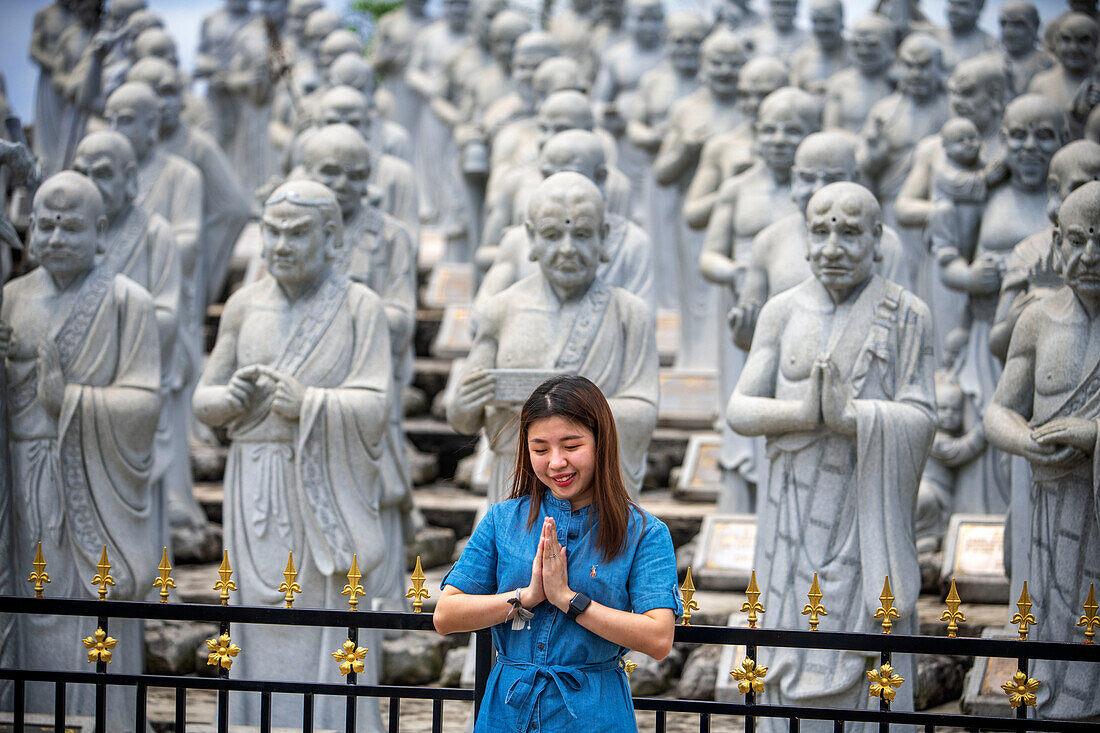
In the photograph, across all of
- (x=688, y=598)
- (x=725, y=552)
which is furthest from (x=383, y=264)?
(x=688, y=598)

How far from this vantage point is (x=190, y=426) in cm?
1129

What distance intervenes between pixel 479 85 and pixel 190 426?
15.4 ft

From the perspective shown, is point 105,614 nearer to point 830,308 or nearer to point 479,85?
point 830,308

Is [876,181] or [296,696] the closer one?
[296,696]

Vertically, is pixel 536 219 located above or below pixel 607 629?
above

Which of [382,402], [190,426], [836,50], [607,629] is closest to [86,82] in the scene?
[190,426]

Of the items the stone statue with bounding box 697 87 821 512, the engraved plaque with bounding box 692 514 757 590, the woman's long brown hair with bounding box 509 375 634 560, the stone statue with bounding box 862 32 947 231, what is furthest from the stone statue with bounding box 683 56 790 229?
the woman's long brown hair with bounding box 509 375 634 560

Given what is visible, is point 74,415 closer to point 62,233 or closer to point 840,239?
point 62,233

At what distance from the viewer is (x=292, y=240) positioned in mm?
6711

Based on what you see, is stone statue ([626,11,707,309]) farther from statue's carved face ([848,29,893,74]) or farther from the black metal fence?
the black metal fence

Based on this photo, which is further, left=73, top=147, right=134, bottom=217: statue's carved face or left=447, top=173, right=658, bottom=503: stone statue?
left=73, top=147, right=134, bottom=217: statue's carved face

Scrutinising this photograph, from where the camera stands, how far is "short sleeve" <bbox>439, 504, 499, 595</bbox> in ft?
12.6

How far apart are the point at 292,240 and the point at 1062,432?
3395mm

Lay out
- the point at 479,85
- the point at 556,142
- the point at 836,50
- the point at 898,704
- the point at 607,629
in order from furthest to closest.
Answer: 1. the point at 479,85
2. the point at 836,50
3. the point at 556,142
4. the point at 898,704
5. the point at 607,629
